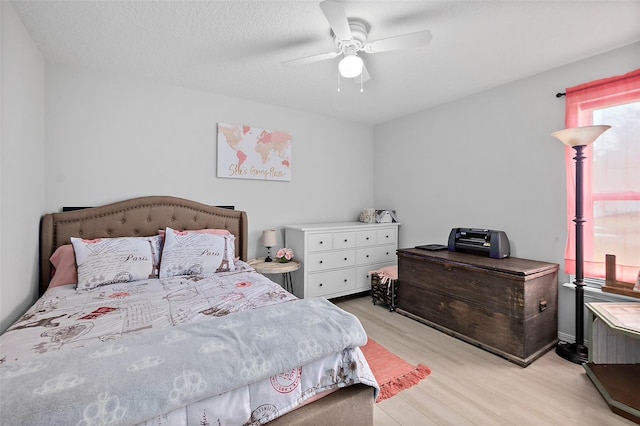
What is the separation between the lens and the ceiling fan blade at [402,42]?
5.54 feet

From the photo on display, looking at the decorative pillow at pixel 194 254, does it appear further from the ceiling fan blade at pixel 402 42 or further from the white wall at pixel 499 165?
the white wall at pixel 499 165

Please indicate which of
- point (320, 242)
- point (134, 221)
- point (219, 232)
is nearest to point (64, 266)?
point (134, 221)

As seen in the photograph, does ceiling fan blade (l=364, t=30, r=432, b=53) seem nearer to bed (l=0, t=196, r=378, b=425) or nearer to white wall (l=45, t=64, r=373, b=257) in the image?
bed (l=0, t=196, r=378, b=425)

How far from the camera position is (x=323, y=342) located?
4.04 ft

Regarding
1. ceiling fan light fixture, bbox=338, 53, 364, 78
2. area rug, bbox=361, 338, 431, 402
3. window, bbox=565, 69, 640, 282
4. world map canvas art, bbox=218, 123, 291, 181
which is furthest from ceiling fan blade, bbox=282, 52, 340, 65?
area rug, bbox=361, 338, 431, 402

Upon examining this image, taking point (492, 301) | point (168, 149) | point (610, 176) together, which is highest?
point (168, 149)

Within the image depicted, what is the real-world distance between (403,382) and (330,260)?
1618 mm

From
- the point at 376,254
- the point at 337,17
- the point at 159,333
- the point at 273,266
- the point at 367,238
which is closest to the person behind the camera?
the point at 159,333

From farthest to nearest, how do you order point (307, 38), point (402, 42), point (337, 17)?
point (307, 38) → point (402, 42) → point (337, 17)

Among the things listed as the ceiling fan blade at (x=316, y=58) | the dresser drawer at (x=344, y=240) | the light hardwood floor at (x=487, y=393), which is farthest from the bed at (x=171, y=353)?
the ceiling fan blade at (x=316, y=58)

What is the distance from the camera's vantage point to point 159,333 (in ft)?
3.89

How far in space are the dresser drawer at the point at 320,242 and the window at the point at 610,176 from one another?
7.26 ft

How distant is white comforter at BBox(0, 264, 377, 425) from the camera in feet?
2.99

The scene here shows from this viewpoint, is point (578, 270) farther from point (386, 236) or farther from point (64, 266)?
point (64, 266)
